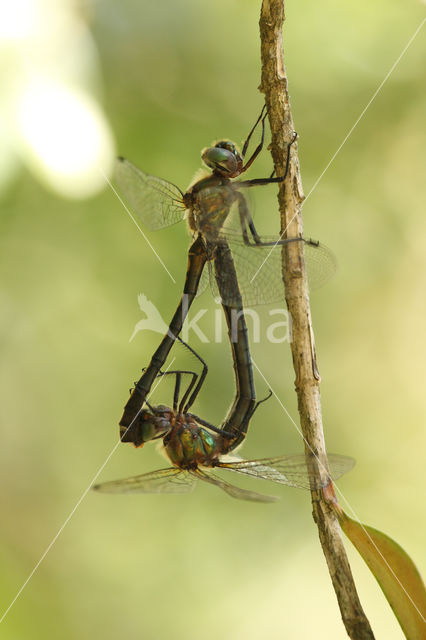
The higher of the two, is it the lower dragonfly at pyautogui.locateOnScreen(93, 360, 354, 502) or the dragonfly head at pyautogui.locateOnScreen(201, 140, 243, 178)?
the dragonfly head at pyautogui.locateOnScreen(201, 140, 243, 178)

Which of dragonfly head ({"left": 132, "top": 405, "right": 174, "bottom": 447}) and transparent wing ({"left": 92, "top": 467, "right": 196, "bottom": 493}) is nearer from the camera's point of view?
transparent wing ({"left": 92, "top": 467, "right": 196, "bottom": 493})

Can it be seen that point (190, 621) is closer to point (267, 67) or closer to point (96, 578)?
point (96, 578)

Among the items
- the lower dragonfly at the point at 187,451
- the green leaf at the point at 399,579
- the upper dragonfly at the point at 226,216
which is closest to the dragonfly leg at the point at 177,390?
the lower dragonfly at the point at 187,451

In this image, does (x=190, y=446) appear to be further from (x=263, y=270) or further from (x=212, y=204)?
(x=212, y=204)

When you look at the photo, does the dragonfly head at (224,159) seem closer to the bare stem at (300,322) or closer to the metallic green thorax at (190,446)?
the bare stem at (300,322)

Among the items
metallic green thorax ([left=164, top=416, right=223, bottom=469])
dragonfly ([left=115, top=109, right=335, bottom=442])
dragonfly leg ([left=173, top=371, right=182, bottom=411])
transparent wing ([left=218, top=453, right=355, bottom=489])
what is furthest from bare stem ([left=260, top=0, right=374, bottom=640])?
dragonfly leg ([left=173, top=371, right=182, bottom=411])

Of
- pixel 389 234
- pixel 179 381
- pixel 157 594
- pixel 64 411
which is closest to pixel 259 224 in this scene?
pixel 389 234

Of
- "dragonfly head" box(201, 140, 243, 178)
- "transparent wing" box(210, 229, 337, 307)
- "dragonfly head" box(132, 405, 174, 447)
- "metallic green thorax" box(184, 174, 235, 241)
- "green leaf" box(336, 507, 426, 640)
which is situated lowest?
"green leaf" box(336, 507, 426, 640)

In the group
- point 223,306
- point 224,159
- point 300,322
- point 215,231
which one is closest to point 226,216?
point 215,231

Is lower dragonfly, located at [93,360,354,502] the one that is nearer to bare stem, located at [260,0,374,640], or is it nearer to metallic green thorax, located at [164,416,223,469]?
metallic green thorax, located at [164,416,223,469]
